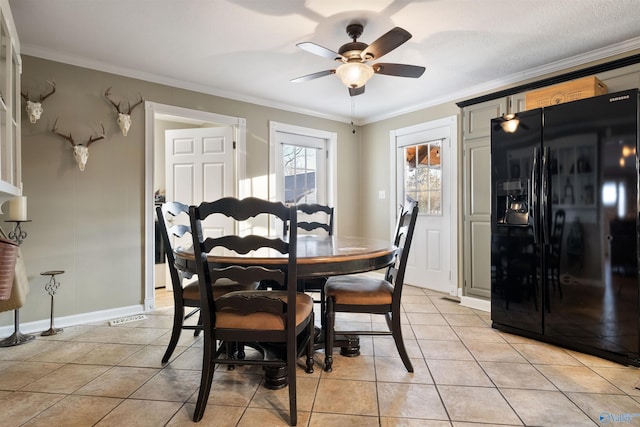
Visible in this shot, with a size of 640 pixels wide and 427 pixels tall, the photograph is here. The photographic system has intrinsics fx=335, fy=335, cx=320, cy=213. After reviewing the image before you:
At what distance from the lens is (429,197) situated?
13.5 ft

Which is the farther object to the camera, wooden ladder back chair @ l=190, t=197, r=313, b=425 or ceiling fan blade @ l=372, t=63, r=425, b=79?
ceiling fan blade @ l=372, t=63, r=425, b=79

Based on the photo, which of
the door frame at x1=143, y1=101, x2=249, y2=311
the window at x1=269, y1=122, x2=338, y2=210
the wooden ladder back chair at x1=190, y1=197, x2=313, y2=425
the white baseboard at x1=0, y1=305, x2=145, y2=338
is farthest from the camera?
the window at x1=269, y1=122, x2=338, y2=210

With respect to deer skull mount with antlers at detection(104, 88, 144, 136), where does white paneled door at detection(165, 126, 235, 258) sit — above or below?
below

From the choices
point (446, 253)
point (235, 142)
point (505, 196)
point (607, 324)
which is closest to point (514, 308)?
point (607, 324)

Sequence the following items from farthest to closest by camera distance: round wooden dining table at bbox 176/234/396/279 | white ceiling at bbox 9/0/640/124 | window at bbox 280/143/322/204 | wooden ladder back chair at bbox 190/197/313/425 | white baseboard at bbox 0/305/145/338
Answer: window at bbox 280/143/322/204 → white baseboard at bbox 0/305/145/338 → white ceiling at bbox 9/0/640/124 → round wooden dining table at bbox 176/234/396/279 → wooden ladder back chair at bbox 190/197/313/425

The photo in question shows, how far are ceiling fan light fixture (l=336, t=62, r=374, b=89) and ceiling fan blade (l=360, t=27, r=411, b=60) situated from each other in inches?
2.6

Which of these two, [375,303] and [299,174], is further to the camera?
[299,174]

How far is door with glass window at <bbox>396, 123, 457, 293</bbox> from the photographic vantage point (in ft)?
12.9

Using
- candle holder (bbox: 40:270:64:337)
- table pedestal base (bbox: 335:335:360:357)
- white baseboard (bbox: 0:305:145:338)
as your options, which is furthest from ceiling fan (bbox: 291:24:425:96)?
white baseboard (bbox: 0:305:145:338)

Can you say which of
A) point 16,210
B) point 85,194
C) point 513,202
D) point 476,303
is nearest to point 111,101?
point 85,194

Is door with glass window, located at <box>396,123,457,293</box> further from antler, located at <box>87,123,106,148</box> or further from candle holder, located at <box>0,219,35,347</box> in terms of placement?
candle holder, located at <box>0,219,35,347</box>

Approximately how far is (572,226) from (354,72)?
1818 millimetres

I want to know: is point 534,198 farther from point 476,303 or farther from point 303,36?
point 303,36

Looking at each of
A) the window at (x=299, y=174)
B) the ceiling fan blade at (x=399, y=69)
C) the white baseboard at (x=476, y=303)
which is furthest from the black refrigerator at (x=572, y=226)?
the window at (x=299, y=174)
